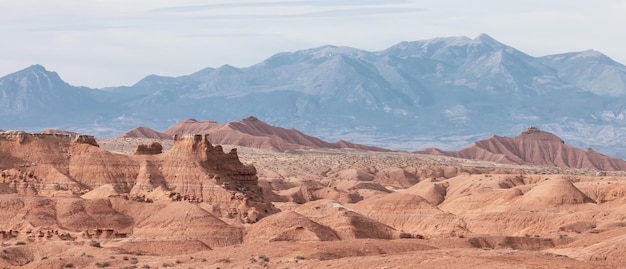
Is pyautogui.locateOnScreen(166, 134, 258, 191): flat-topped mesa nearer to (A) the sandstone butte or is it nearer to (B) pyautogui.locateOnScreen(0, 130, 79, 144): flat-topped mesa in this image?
(A) the sandstone butte

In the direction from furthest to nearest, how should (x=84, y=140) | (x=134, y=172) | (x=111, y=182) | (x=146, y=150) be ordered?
(x=146, y=150) → (x=84, y=140) → (x=134, y=172) → (x=111, y=182)

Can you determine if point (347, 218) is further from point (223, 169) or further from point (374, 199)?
point (374, 199)

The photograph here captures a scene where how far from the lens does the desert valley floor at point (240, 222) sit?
63.6 m

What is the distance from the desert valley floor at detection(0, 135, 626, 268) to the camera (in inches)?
2503

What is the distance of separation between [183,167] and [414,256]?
163ft

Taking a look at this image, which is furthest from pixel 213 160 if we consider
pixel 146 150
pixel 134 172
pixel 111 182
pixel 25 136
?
pixel 25 136

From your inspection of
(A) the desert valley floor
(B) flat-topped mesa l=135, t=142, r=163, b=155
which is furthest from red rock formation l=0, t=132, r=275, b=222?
(B) flat-topped mesa l=135, t=142, r=163, b=155

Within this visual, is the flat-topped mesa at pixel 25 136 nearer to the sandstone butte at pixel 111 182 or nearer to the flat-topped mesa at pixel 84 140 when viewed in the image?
the sandstone butte at pixel 111 182

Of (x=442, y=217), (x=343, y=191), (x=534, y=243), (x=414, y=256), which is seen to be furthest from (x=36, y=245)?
(x=343, y=191)

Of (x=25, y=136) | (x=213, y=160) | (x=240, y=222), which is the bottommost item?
(x=240, y=222)

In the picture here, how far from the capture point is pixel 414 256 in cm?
5488

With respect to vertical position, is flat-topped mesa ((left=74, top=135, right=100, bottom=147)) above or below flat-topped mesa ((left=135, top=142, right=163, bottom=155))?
above

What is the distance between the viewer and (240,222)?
92.4 metres

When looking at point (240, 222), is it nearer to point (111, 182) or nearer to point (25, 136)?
point (111, 182)
